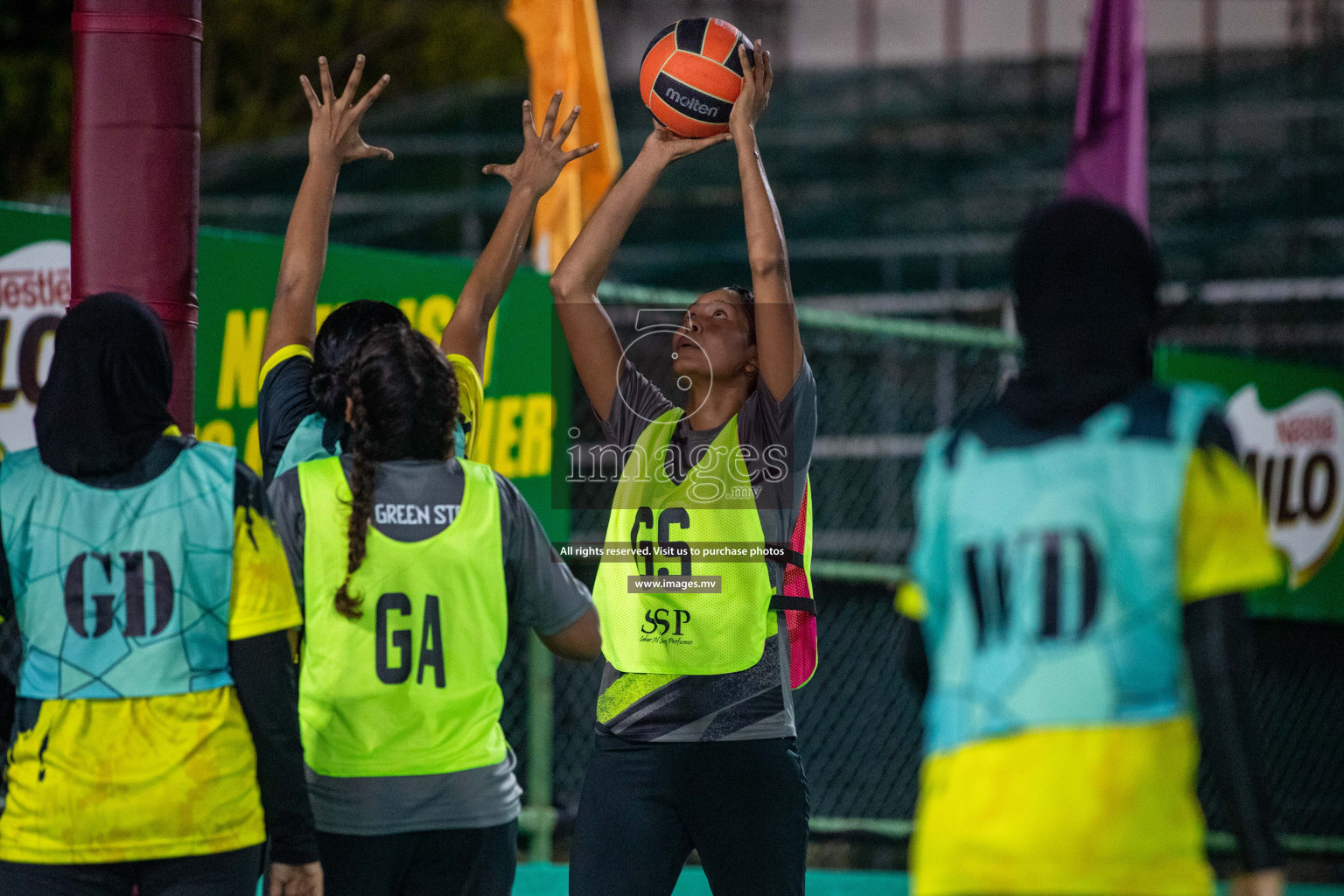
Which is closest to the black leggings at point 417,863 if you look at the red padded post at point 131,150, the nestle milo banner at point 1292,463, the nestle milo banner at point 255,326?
the red padded post at point 131,150

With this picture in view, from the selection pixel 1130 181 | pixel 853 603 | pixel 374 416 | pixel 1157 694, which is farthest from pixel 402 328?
pixel 853 603

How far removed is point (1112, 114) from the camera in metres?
8.43

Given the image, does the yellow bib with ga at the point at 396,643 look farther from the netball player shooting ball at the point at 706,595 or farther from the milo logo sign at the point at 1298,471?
the milo logo sign at the point at 1298,471

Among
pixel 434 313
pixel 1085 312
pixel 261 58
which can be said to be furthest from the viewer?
pixel 261 58

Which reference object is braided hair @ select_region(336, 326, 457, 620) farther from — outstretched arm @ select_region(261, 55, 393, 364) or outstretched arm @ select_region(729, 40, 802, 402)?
outstretched arm @ select_region(729, 40, 802, 402)

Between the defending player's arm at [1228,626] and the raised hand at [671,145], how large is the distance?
234cm

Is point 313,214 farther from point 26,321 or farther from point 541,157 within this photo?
point 26,321

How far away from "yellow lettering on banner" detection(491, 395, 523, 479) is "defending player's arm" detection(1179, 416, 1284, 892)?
496 cm

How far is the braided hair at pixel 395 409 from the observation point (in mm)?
3416

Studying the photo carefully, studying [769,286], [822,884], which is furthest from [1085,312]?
[822,884]

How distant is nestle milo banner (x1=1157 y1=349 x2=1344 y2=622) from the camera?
356 inches

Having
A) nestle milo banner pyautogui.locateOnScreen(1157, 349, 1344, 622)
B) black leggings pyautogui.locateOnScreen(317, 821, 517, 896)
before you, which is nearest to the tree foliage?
nestle milo banner pyautogui.locateOnScreen(1157, 349, 1344, 622)

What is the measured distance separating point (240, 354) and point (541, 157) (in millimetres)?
2442

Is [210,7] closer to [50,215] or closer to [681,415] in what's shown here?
[50,215]
